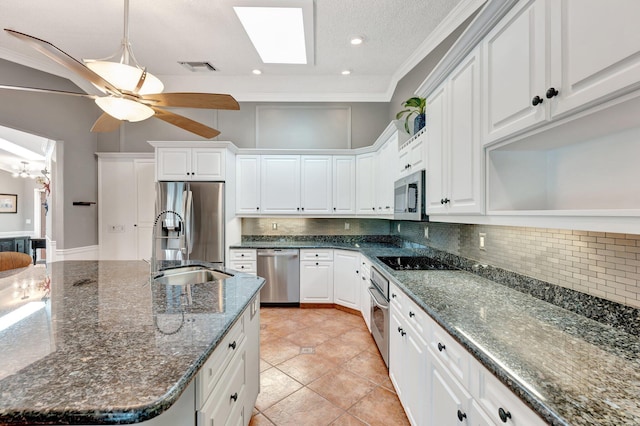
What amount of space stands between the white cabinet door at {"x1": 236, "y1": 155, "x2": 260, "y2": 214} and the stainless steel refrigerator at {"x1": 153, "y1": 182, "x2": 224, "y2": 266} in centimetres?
43

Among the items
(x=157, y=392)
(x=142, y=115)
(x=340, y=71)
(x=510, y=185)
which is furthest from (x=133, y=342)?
(x=340, y=71)

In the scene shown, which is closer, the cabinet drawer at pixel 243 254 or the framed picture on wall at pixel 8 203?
the cabinet drawer at pixel 243 254

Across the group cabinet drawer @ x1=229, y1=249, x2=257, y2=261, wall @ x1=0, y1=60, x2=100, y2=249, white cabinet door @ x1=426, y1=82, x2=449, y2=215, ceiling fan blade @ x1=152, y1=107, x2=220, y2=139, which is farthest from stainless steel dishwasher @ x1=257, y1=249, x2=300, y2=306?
wall @ x1=0, y1=60, x2=100, y2=249

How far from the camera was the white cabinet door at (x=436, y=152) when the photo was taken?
190 centimetres

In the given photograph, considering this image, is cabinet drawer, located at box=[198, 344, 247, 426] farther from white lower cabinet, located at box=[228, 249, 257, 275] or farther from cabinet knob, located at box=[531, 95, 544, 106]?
white lower cabinet, located at box=[228, 249, 257, 275]

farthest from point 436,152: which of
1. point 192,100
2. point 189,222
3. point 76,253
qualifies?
point 76,253

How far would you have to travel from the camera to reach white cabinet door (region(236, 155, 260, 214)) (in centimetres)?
418

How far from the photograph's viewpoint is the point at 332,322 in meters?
3.43

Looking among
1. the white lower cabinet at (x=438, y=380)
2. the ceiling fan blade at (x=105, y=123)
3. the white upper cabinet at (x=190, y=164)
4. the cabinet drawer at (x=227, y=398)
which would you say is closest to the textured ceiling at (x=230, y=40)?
the white upper cabinet at (x=190, y=164)

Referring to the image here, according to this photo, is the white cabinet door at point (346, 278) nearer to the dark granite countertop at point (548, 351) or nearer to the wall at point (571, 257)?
the wall at point (571, 257)

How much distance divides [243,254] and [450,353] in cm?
322

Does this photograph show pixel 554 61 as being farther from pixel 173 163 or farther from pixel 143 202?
pixel 143 202

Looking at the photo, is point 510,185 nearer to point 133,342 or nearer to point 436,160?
point 436,160

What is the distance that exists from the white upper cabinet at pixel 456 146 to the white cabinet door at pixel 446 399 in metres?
0.88
